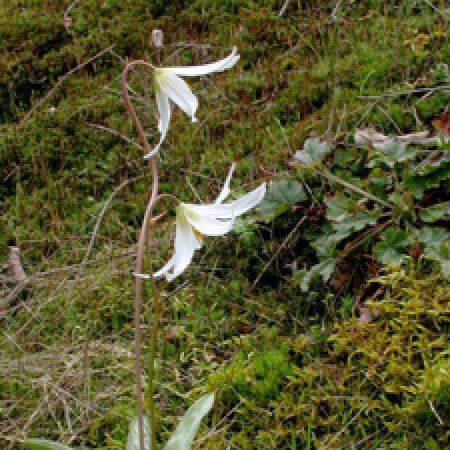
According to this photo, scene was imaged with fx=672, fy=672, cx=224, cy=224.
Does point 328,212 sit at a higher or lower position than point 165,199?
higher

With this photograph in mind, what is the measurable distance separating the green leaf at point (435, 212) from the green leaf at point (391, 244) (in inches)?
4.1

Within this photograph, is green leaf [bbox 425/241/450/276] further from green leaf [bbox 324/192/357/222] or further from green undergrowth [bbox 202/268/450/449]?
green leaf [bbox 324/192/357/222]

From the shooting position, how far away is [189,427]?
1.78 metres

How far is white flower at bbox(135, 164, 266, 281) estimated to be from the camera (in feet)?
5.08

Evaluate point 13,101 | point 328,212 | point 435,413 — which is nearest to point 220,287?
point 328,212

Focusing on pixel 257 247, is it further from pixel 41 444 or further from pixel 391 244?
pixel 41 444

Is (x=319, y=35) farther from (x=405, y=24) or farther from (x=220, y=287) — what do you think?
(x=220, y=287)

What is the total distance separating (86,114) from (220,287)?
6.23ft

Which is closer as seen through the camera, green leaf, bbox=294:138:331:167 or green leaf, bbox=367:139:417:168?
green leaf, bbox=367:139:417:168

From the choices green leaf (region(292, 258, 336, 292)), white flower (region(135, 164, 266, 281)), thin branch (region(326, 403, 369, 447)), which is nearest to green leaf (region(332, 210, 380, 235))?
green leaf (region(292, 258, 336, 292))

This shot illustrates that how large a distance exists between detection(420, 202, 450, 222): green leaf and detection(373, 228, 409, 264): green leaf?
10 cm

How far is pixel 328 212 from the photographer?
2.62 m

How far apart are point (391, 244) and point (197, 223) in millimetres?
1081

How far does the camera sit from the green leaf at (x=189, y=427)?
1.75m
